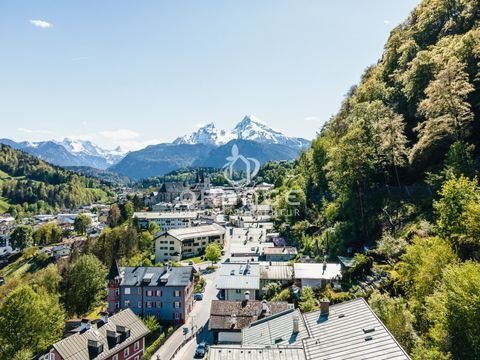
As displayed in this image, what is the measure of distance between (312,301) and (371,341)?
23339 millimetres

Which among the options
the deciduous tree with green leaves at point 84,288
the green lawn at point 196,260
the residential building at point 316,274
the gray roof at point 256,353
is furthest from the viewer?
the green lawn at point 196,260

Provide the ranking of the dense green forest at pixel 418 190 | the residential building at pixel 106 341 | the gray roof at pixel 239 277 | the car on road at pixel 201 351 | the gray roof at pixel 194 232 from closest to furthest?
the dense green forest at pixel 418 190, the residential building at pixel 106 341, the car on road at pixel 201 351, the gray roof at pixel 239 277, the gray roof at pixel 194 232

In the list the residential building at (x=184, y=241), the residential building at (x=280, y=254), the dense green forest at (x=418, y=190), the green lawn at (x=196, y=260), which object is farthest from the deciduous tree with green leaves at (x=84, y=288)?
the dense green forest at (x=418, y=190)

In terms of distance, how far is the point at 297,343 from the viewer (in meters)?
29.5

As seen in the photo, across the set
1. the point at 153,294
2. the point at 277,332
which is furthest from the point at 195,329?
the point at 277,332

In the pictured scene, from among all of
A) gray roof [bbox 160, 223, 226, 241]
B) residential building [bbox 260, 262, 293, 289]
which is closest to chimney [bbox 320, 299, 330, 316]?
residential building [bbox 260, 262, 293, 289]

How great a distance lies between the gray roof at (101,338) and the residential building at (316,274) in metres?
24.1

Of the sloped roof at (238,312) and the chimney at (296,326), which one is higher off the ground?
the chimney at (296,326)

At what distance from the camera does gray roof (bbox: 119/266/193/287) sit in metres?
66.9

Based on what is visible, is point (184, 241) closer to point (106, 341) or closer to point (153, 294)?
point (153, 294)

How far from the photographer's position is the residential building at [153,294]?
65.3 metres

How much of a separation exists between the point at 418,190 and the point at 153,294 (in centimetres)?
4744

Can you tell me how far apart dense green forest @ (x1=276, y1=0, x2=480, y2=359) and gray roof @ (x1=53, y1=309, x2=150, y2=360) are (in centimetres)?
3158

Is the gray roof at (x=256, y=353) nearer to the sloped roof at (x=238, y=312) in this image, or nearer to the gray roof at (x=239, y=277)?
the sloped roof at (x=238, y=312)
